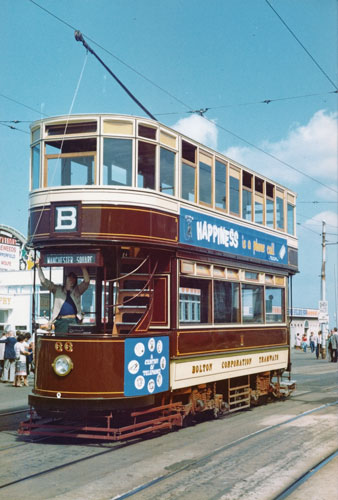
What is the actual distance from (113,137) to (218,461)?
4690 mm

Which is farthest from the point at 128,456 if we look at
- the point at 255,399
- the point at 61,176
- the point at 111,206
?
the point at 255,399

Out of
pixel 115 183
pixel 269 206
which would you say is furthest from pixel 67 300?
pixel 269 206

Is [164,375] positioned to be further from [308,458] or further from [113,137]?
[113,137]

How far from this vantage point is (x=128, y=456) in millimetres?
8391

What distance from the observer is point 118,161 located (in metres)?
9.75

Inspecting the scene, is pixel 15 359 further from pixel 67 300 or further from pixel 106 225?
pixel 106 225

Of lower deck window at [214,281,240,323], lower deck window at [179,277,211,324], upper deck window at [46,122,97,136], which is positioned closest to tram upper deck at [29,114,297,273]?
upper deck window at [46,122,97,136]

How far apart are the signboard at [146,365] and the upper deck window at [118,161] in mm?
2313

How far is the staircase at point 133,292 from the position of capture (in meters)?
10.1

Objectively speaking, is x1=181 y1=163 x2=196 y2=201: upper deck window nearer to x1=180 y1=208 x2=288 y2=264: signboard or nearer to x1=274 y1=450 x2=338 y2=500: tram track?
x1=180 y1=208 x2=288 y2=264: signboard

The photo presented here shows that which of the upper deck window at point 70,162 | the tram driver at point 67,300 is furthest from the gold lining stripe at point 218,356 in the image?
the upper deck window at point 70,162

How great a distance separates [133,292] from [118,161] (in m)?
2.00

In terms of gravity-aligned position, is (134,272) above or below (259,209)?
below

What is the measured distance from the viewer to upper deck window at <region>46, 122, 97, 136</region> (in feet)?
31.8
